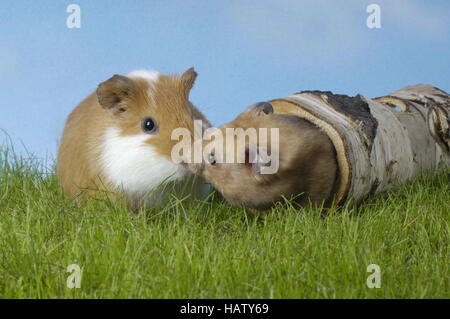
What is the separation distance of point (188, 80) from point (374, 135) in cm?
167

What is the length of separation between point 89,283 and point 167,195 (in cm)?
131

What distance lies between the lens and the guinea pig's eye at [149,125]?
4461 mm

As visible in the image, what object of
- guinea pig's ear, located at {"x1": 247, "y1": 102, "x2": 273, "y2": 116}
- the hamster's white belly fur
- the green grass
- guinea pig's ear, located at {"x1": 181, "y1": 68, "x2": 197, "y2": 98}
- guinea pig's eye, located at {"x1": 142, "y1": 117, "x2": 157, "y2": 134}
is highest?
guinea pig's ear, located at {"x1": 181, "y1": 68, "x2": 197, "y2": 98}

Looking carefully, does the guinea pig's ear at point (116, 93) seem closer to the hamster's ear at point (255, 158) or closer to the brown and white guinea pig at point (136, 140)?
the brown and white guinea pig at point (136, 140)

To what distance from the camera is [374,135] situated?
5.03 meters

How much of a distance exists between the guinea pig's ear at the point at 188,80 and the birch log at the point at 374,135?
2.55 feet

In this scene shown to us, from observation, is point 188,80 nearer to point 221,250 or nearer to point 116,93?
point 116,93

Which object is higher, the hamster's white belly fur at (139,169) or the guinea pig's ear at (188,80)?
the guinea pig's ear at (188,80)

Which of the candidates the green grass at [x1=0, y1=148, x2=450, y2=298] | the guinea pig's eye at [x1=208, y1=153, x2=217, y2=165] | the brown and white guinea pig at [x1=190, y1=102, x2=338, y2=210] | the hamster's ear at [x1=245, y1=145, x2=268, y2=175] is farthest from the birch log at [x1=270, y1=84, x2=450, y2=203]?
the guinea pig's eye at [x1=208, y1=153, x2=217, y2=165]

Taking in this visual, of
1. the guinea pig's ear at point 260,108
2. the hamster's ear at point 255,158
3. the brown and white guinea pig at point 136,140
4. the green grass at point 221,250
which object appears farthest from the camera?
the guinea pig's ear at point 260,108

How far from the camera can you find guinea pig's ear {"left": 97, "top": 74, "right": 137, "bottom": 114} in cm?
447

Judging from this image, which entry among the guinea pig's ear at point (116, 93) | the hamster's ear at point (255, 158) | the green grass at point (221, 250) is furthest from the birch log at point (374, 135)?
the guinea pig's ear at point (116, 93)

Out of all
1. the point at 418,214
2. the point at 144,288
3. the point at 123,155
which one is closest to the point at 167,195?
the point at 123,155

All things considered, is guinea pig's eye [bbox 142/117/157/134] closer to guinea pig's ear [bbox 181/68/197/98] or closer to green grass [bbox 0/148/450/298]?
guinea pig's ear [bbox 181/68/197/98]
